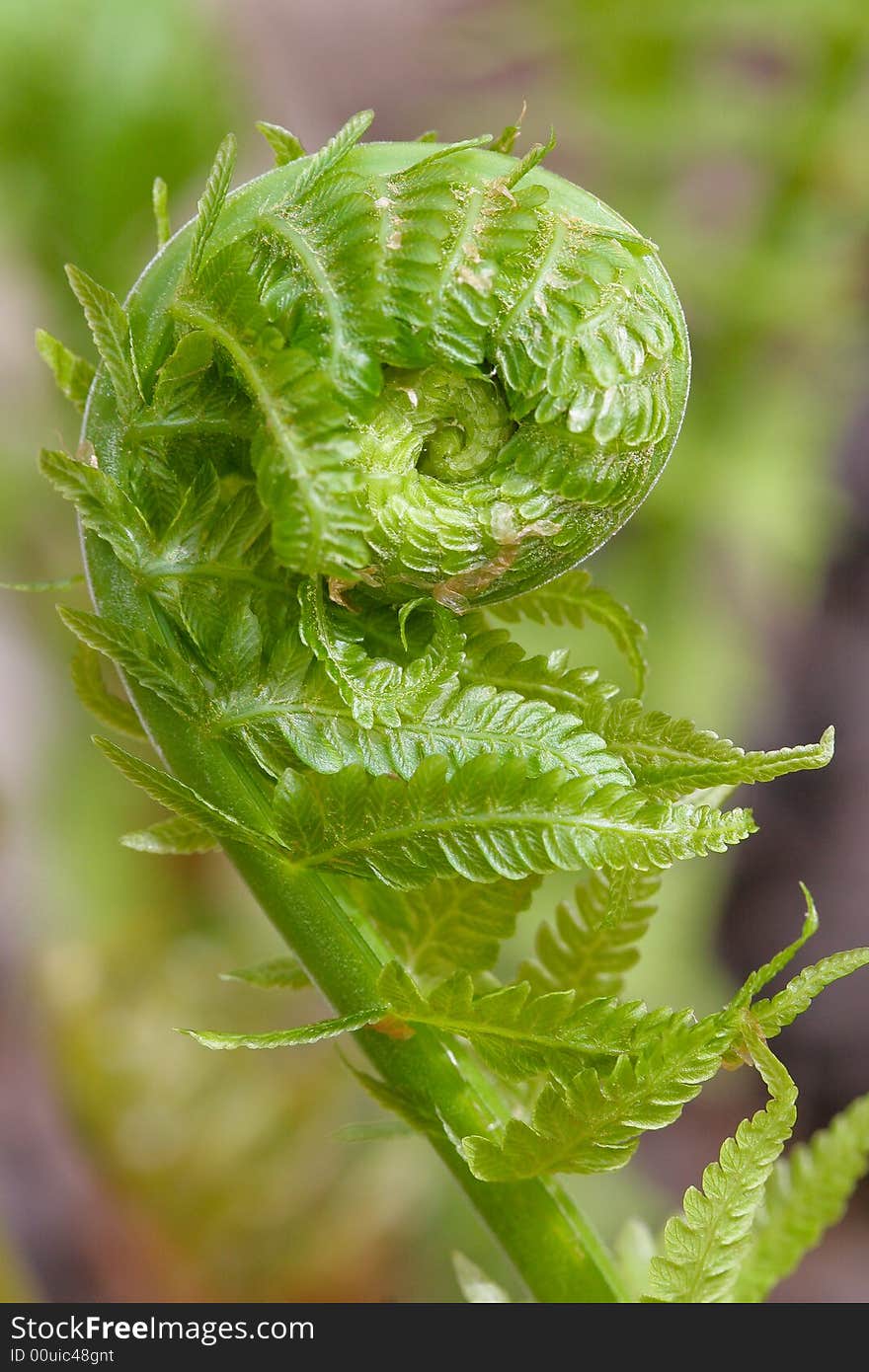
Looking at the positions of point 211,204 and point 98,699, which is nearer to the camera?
point 211,204

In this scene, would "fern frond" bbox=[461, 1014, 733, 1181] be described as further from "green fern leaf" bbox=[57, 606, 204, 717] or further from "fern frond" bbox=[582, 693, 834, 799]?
"green fern leaf" bbox=[57, 606, 204, 717]

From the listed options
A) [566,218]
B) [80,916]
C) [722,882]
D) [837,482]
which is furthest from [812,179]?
[566,218]

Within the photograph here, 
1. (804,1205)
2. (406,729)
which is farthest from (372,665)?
(804,1205)

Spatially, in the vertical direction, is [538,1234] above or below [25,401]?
above

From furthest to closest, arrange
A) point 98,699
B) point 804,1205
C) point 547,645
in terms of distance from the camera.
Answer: point 547,645 < point 804,1205 < point 98,699

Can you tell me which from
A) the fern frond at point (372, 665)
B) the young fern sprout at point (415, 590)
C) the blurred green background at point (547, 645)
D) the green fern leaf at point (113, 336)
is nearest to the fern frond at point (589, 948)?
the young fern sprout at point (415, 590)

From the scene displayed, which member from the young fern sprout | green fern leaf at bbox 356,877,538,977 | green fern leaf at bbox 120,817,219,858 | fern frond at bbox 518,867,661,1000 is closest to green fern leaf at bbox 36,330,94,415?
the young fern sprout

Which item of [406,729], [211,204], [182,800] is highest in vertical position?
[211,204]

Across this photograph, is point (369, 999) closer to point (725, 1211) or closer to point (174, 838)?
point (174, 838)
